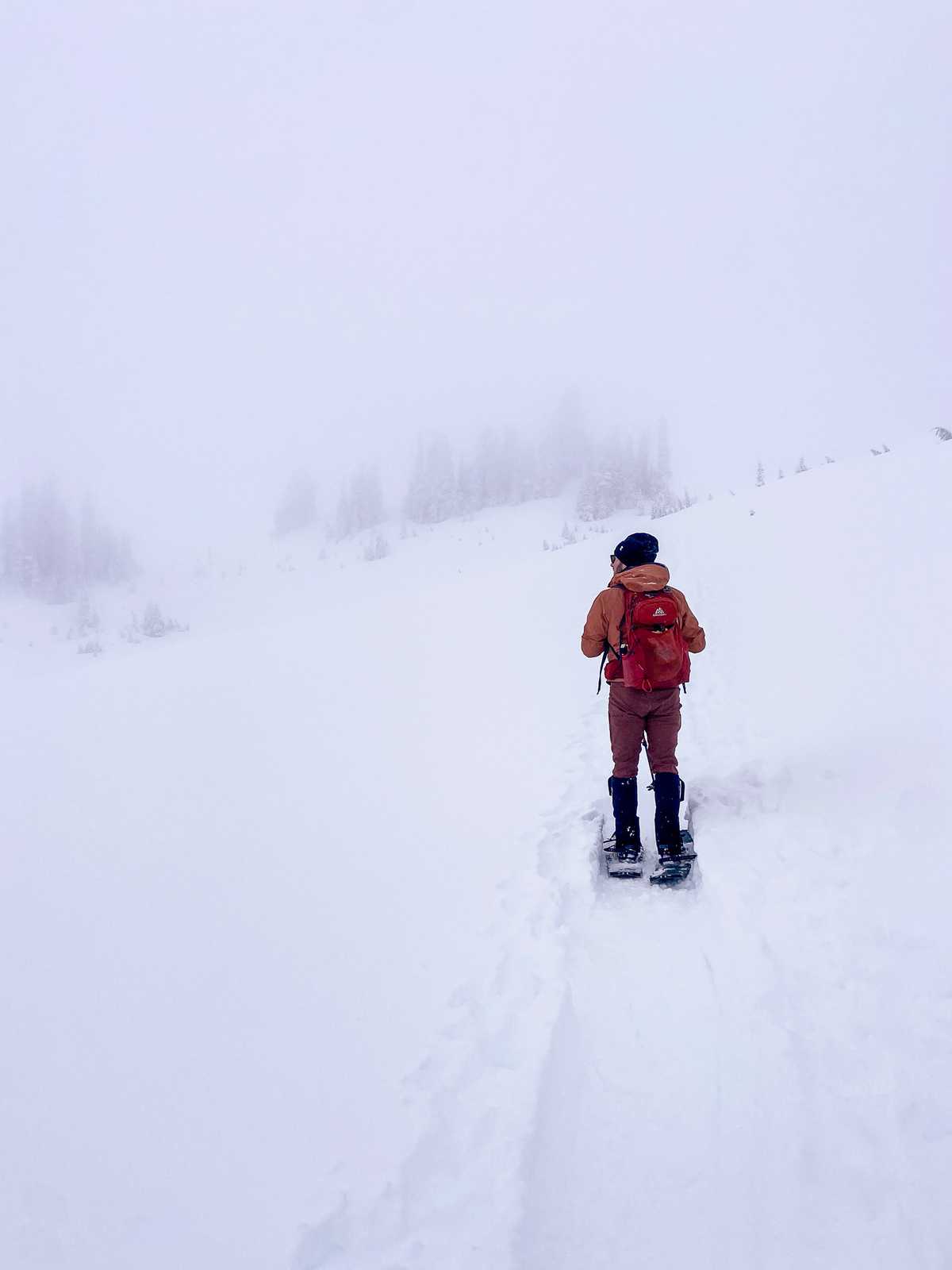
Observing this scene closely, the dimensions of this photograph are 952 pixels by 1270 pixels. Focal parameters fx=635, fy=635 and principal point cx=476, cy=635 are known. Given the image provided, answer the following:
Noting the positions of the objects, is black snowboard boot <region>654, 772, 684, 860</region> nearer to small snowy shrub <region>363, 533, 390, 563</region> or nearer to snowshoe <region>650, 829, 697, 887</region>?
snowshoe <region>650, 829, 697, 887</region>

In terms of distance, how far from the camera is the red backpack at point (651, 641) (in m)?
4.22

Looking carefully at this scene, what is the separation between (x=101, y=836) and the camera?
4594 mm

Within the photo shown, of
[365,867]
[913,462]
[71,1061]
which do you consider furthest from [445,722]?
[913,462]

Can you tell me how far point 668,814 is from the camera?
4.34 metres

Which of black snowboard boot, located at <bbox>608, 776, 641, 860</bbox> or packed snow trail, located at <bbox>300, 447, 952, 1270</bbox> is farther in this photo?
black snowboard boot, located at <bbox>608, 776, 641, 860</bbox>

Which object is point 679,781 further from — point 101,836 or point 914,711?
point 101,836

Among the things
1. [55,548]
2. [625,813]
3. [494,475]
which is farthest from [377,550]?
[625,813]

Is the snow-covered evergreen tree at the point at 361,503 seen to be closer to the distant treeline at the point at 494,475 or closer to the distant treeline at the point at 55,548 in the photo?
the distant treeline at the point at 494,475

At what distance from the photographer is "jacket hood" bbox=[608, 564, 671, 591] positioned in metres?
4.22

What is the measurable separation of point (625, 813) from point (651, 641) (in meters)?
1.23

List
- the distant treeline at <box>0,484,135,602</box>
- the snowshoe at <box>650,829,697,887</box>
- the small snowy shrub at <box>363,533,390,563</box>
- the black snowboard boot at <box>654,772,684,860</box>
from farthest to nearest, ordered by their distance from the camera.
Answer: the distant treeline at <box>0,484,135,602</box> < the small snowy shrub at <box>363,533,390,563</box> < the black snowboard boot at <box>654,772,684,860</box> < the snowshoe at <box>650,829,697,887</box>

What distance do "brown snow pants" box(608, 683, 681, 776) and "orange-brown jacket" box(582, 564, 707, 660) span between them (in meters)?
0.33

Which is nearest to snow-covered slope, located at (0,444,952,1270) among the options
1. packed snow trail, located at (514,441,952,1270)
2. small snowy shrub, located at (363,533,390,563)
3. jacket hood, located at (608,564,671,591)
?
packed snow trail, located at (514,441,952,1270)

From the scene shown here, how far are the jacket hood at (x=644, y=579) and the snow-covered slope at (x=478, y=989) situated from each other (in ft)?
6.21
